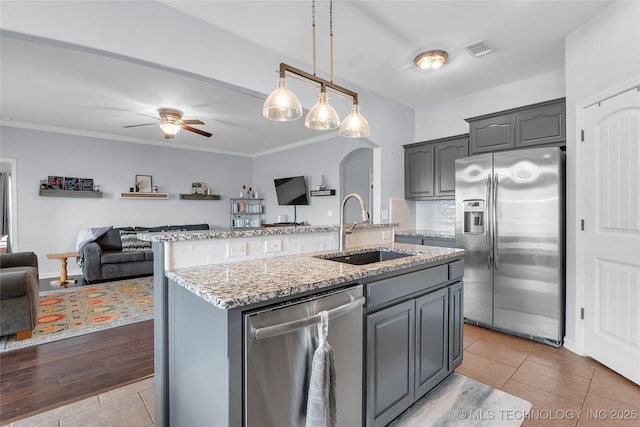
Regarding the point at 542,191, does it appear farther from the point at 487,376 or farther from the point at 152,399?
the point at 152,399

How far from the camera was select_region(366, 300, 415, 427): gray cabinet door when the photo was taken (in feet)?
5.12

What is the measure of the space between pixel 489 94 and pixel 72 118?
6.26 m

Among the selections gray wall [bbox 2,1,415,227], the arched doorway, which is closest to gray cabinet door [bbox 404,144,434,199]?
gray wall [bbox 2,1,415,227]

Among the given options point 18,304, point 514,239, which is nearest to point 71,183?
point 18,304

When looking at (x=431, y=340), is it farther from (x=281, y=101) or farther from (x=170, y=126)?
(x=170, y=126)

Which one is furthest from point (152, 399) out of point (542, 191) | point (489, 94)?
point (489, 94)

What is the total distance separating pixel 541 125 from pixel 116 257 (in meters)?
6.25

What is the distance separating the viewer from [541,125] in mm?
3045

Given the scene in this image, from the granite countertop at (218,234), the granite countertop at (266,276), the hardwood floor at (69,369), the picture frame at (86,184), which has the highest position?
the picture frame at (86,184)

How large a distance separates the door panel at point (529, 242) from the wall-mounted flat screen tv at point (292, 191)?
13.1 feet

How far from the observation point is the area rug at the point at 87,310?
9.80 ft

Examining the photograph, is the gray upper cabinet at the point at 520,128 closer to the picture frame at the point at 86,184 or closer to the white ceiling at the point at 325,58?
the white ceiling at the point at 325,58

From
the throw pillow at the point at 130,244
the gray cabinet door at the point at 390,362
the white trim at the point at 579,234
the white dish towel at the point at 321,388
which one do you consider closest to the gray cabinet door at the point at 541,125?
the white trim at the point at 579,234

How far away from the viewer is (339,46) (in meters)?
2.83
